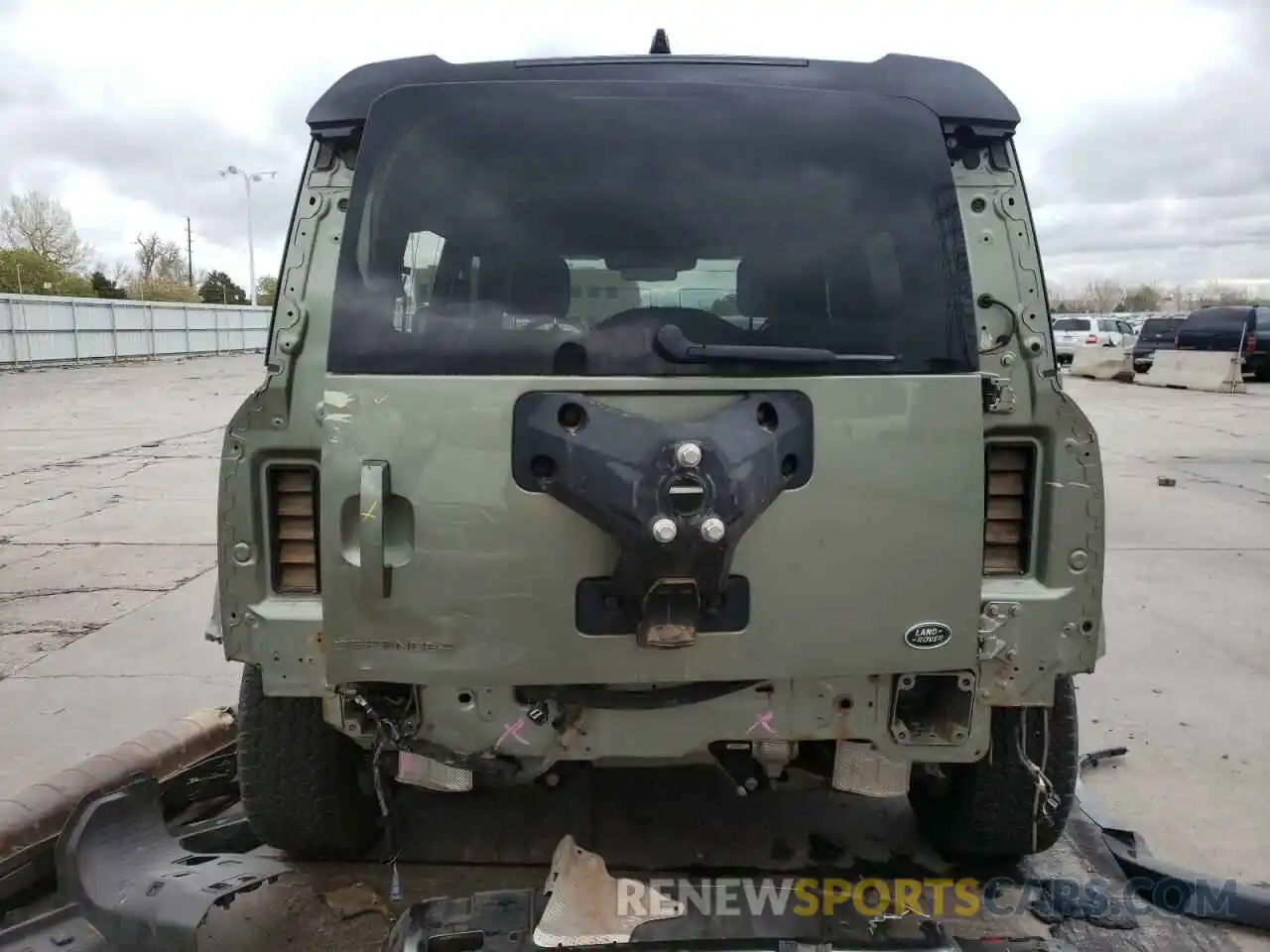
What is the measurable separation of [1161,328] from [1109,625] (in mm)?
24861

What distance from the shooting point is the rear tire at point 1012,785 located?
2748mm

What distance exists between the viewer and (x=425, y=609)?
2180 millimetres

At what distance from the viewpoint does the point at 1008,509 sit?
2.44 m

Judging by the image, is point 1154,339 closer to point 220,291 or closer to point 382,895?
point 382,895

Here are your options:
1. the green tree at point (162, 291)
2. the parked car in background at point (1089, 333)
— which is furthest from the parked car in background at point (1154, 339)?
the green tree at point (162, 291)

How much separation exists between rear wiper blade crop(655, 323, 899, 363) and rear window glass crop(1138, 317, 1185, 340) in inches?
1098

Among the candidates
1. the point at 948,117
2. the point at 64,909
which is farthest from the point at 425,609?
the point at 948,117

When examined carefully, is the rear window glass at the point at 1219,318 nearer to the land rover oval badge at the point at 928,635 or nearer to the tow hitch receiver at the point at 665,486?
the land rover oval badge at the point at 928,635

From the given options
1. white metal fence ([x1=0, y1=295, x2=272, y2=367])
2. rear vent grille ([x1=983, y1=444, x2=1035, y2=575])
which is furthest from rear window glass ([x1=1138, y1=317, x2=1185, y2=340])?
rear vent grille ([x1=983, y1=444, x2=1035, y2=575])

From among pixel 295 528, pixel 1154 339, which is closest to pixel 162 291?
pixel 1154 339

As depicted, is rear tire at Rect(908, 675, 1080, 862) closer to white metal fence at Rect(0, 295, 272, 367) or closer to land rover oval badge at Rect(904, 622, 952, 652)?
land rover oval badge at Rect(904, 622, 952, 652)

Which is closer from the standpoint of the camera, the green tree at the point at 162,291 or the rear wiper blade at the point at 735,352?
the rear wiper blade at the point at 735,352

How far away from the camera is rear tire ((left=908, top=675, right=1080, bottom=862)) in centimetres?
275

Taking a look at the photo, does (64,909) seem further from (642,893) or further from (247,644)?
(642,893)
